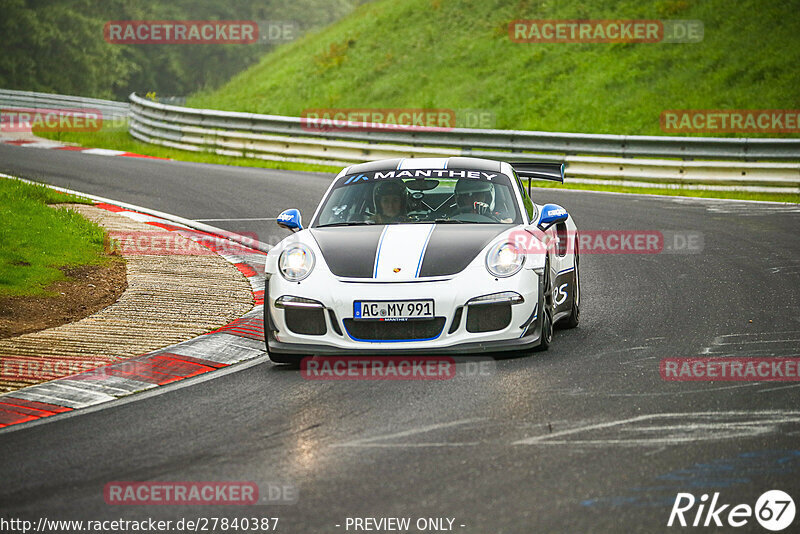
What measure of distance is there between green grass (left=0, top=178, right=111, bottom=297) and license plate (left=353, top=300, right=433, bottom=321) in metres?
3.75

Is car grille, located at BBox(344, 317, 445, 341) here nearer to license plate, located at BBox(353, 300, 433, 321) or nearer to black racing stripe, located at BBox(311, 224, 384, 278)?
license plate, located at BBox(353, 300, 433, 321)

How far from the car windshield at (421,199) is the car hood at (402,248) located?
0.22 m

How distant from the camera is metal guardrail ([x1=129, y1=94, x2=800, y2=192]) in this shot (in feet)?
59.2

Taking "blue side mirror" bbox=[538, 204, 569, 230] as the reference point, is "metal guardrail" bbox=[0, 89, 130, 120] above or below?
above

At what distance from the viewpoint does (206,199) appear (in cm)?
1608

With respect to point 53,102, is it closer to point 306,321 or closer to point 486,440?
point 306,321

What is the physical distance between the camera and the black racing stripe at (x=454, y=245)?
6.88 metres

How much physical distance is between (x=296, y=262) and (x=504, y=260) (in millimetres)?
1414

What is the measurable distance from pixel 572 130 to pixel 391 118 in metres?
6.01

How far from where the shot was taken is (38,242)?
1077 centimetres

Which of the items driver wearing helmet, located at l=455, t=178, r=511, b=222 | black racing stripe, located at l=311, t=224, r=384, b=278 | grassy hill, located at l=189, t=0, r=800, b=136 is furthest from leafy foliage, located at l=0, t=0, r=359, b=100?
black racing stripe, located at l=311, t=224, r=384, b=278

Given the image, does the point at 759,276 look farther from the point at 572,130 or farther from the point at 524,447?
the point at 572,130

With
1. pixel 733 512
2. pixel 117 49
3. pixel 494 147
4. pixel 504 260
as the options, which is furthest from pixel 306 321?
pixel 117 49

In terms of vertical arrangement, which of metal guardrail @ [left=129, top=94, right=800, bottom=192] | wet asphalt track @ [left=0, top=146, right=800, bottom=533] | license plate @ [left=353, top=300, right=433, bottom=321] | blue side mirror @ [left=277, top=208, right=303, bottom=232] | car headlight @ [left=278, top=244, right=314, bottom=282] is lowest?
wet asphalt track @ [left=0, top=146, right=800, bottom=533]
